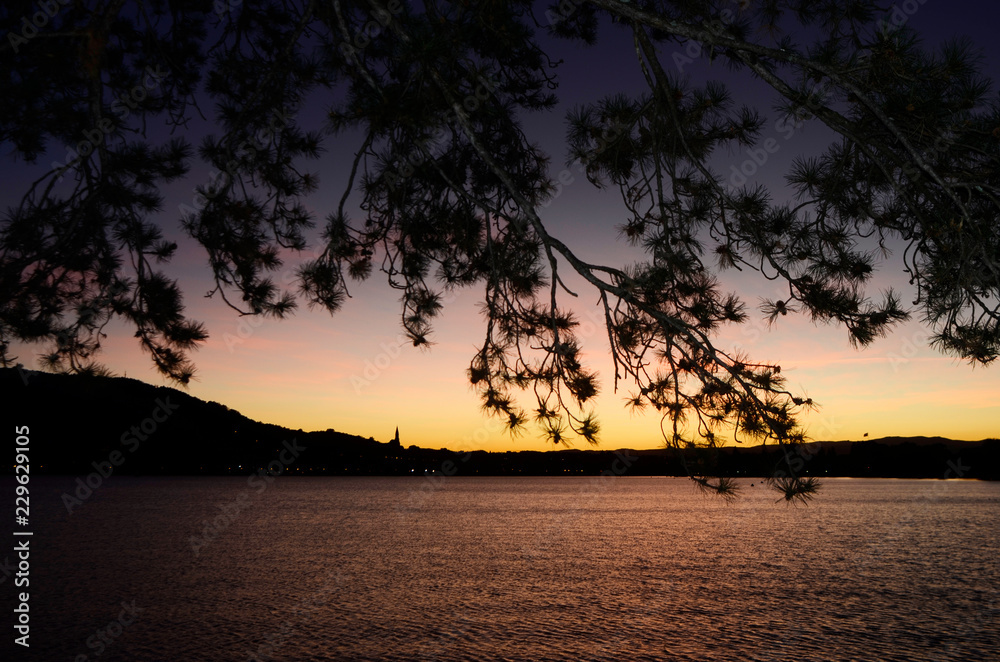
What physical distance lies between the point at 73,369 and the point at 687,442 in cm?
363

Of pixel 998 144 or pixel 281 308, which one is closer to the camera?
pixel 998 144

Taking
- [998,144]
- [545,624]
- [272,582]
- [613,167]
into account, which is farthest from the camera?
[272,582]

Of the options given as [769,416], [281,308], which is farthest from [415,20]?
[769,416]

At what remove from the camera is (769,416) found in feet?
10.2

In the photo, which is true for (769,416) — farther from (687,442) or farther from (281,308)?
(281,308)

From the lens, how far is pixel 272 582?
9.52m

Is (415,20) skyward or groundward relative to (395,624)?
skyward

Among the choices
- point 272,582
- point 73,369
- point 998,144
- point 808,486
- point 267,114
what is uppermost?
point 267,114

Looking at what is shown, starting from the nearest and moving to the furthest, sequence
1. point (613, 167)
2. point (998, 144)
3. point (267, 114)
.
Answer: point (998, 144), point (613, 167), point (267, 114)

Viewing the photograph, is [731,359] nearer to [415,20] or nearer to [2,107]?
[415,20]

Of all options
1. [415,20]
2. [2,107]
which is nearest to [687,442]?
[415,20]

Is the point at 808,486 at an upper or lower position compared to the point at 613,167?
lower

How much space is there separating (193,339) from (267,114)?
7.63ft

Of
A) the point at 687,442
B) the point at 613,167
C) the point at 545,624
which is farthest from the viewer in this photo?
the point at 545,624
